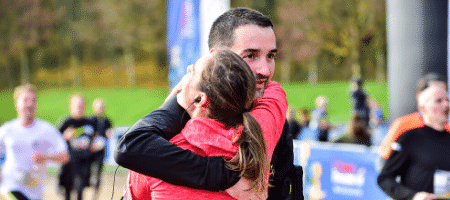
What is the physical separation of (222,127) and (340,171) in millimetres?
5521

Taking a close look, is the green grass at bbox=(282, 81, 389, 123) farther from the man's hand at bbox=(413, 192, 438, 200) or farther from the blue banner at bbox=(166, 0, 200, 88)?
the man's hand at bbox=(413, 192, 438, 200)

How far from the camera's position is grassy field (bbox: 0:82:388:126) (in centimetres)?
1916

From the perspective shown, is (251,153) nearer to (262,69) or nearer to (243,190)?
(243,190)

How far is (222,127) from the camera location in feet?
4.50

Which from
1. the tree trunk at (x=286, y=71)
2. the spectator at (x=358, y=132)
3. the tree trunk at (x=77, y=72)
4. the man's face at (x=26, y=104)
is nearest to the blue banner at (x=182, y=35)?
the man's face at (x=26, y=104)

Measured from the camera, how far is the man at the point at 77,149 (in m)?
7.83

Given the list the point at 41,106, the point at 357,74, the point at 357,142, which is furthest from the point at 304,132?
the point at 41,106

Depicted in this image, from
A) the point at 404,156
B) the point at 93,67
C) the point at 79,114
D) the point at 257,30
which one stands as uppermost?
the point at 257,30

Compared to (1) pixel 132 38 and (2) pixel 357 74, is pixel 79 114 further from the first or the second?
(1) pixel 132 38

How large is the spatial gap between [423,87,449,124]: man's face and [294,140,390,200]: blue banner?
2.74 meters

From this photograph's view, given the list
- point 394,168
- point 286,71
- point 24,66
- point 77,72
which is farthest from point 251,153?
point 24,66

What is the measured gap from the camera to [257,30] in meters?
1.64

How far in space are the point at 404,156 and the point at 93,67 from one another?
2139 centimetres

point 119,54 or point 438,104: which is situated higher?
point 438,104
